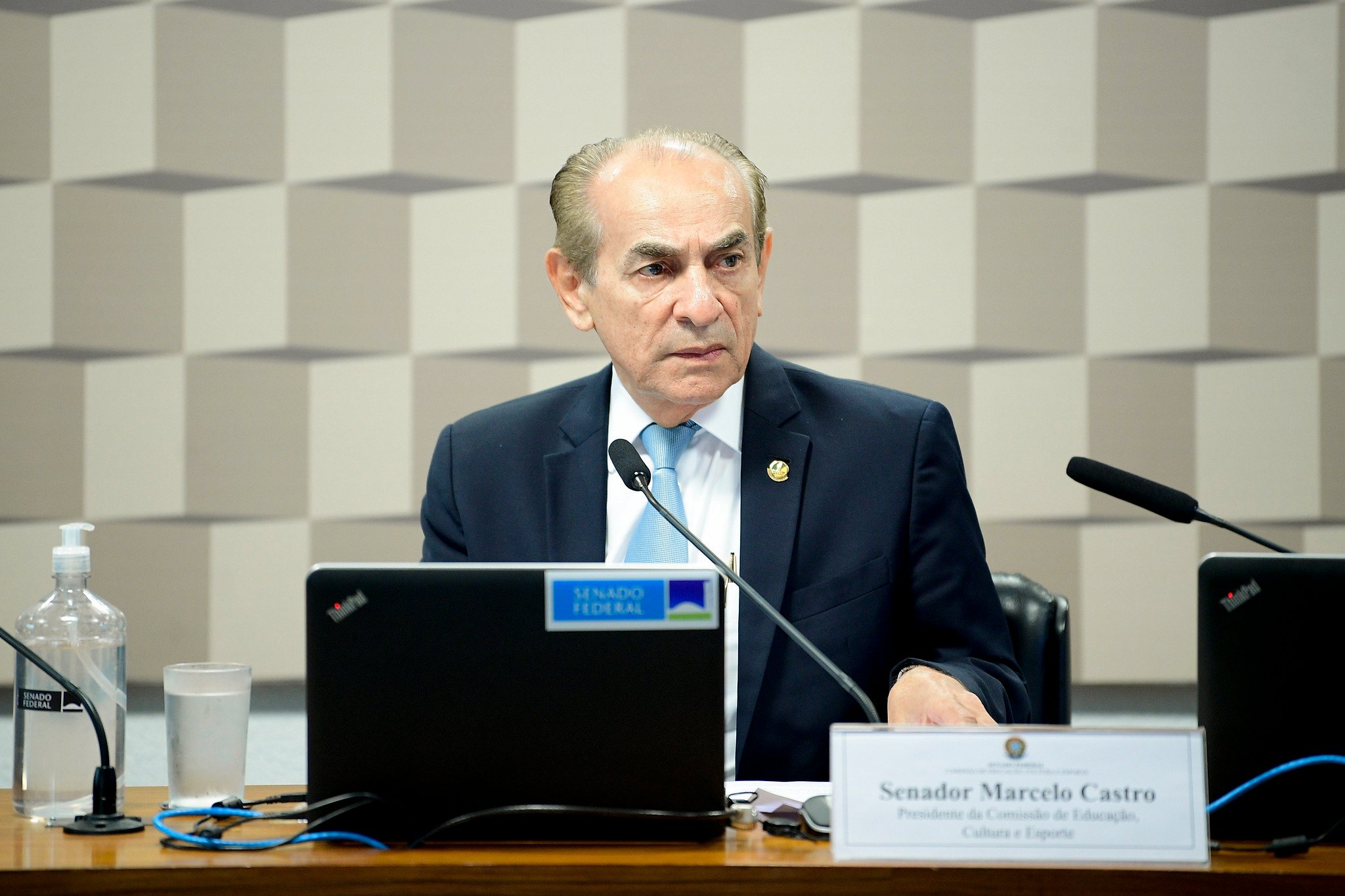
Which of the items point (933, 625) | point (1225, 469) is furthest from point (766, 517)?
point (1225, 469)

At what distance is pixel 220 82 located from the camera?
106 inches

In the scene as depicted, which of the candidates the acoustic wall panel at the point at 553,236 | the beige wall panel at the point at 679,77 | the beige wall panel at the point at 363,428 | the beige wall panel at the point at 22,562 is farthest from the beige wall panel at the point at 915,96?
the beige wall panel at the point at 22,562

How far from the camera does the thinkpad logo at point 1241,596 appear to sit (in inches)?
44.4

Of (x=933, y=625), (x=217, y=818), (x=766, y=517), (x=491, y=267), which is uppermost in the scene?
(x=491, y=267)

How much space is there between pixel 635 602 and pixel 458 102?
6.23 feet

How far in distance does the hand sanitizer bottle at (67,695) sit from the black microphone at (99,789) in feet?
0.11

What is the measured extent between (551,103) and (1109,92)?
49.6 inches

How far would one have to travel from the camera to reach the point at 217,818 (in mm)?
1261

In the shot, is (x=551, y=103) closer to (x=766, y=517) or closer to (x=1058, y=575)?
(x=766, y=517)

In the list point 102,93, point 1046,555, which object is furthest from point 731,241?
point 102,93

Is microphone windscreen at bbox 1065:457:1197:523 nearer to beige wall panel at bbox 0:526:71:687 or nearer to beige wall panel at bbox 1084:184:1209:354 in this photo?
beige wall panel at bbox 1084:184:1209:354

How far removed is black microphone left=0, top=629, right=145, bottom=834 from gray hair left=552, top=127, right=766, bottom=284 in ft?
3.29

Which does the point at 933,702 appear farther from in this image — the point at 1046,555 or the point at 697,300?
the point at 1046,555

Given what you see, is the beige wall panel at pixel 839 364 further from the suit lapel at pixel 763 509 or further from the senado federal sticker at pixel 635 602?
the senado federal sticker at pixel 635 602
